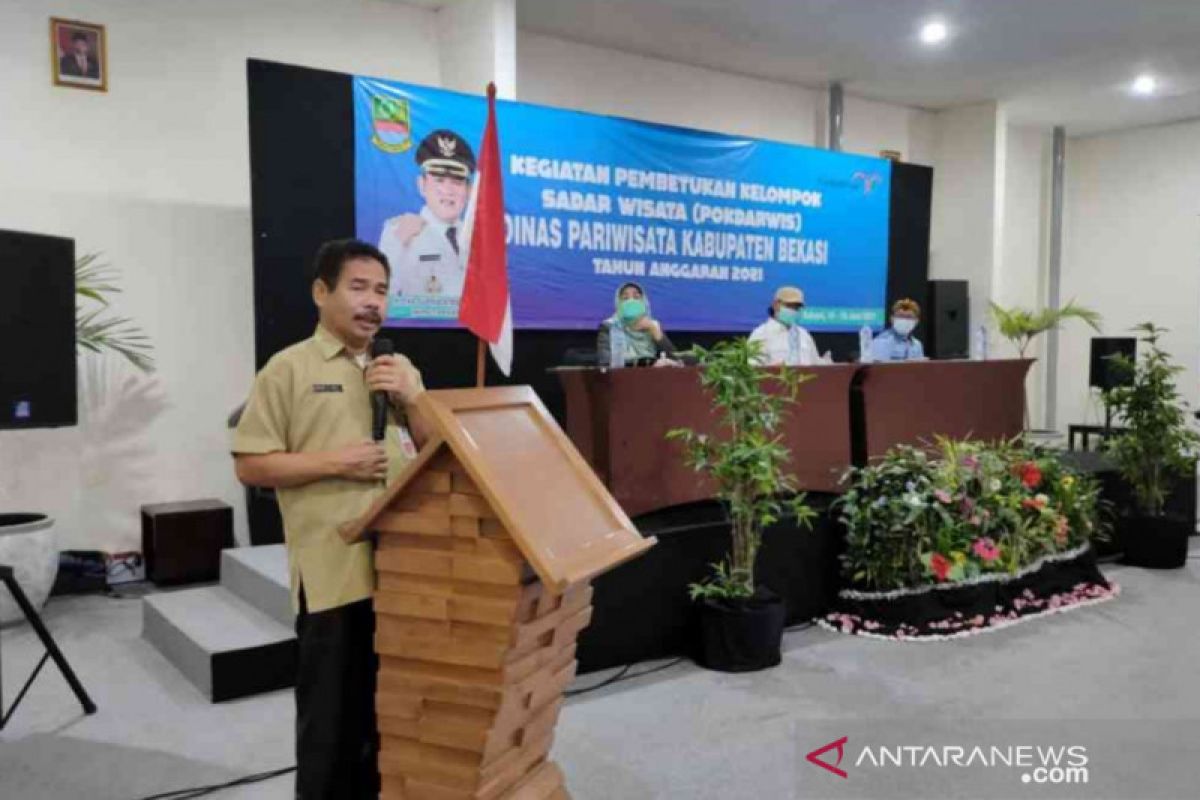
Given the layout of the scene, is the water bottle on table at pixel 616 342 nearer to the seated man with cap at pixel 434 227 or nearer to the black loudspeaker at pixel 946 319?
the seated man with cap at pixel 434 227

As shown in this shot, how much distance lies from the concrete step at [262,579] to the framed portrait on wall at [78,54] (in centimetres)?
235

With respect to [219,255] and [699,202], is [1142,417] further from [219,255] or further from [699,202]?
[219,255]

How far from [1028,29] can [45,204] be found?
5902mm

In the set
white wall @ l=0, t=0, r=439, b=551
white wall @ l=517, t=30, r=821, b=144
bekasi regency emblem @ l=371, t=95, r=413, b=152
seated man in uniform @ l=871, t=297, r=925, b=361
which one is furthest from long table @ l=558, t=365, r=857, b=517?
white wall @ l=517, t=30, r=821, b=144

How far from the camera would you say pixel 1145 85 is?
744cm

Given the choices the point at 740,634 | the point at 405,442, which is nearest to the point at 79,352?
the point at 740,634

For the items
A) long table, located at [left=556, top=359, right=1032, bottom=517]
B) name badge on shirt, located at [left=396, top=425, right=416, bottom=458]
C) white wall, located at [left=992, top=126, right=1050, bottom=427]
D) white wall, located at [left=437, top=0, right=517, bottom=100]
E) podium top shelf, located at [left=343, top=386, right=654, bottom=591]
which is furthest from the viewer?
white wall, located at [left=992, top=126, right=1050, bottom=427]

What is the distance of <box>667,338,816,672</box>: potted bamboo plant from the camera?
318cm

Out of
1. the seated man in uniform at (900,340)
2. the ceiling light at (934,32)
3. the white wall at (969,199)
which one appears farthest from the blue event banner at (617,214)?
the seated man in uniform at (900,340)

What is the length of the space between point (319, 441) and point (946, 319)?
732 centimetres

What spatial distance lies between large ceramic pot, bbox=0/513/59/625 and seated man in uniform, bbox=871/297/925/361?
3.99m

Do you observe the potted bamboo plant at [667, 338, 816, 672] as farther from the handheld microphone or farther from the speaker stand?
the speaker stand

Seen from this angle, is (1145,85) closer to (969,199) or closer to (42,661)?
(969,199)

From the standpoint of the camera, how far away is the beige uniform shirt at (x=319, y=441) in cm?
158
